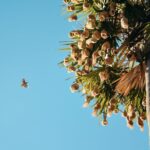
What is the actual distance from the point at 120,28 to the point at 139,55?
1.73ft

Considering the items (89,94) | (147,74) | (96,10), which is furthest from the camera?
(89,94)

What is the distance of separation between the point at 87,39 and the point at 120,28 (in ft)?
1.82

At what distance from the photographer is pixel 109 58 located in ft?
26.8

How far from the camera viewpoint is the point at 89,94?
909 cm

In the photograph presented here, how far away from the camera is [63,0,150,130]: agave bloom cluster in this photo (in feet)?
26.8

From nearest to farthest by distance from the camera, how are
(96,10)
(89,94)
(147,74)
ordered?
1. (147,74)
2. (96,10)
3. (89,94)

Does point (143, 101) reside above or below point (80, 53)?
below

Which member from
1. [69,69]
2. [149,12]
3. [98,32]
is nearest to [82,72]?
[69,69]

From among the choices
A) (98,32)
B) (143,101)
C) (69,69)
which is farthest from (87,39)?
(143,101)

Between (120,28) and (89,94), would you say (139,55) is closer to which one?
(120,28)

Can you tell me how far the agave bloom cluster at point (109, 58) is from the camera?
8156mm

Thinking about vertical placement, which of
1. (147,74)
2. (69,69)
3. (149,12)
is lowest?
(147,74)

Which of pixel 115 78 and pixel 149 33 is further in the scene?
pixel 115 78

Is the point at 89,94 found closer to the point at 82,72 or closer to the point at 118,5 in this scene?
the point at 82,72
